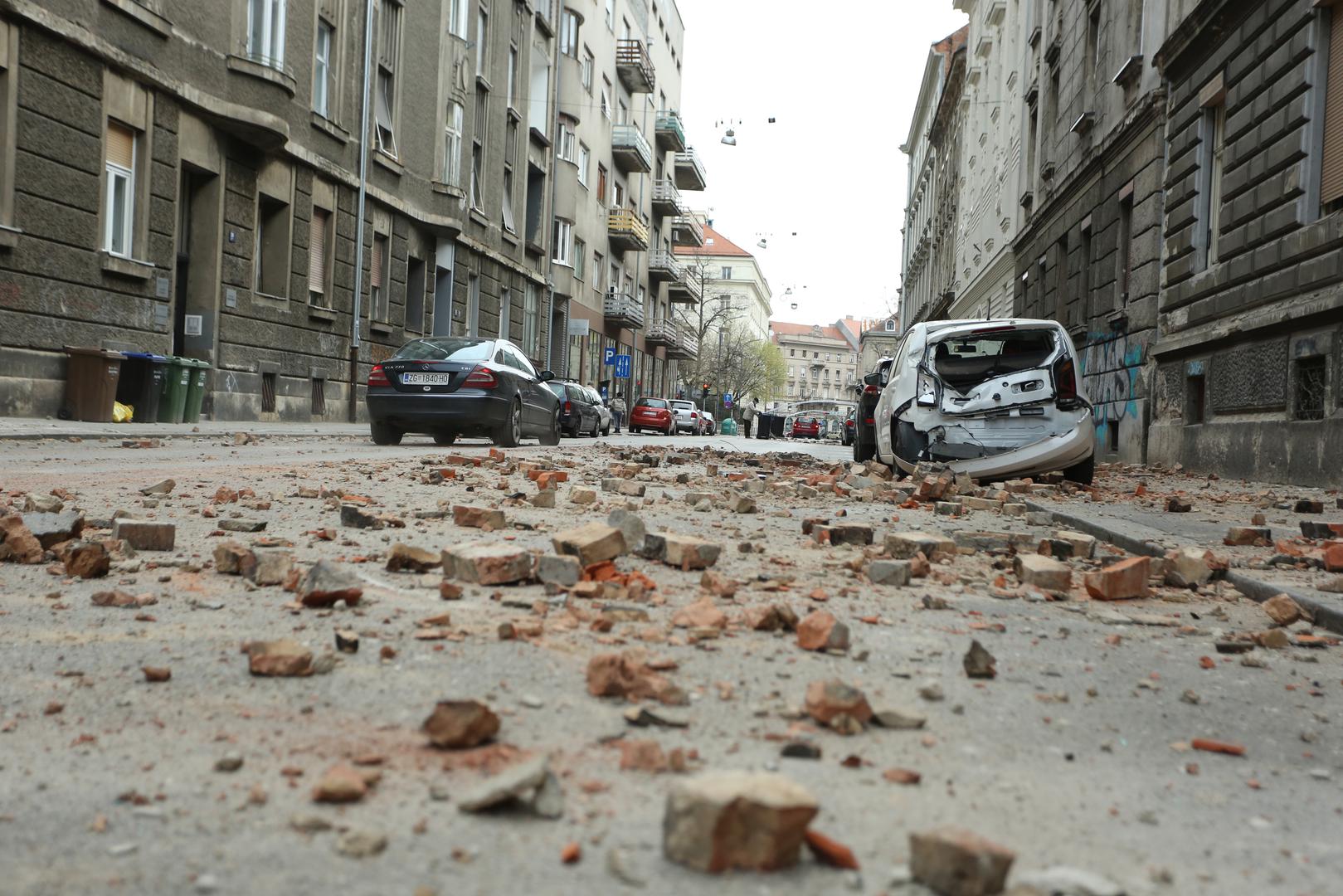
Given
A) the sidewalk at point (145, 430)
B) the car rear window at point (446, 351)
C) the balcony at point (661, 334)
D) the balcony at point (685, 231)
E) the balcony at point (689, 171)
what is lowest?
the sidewalk at point (145, 430)

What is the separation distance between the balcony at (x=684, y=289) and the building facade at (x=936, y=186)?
12647 mm

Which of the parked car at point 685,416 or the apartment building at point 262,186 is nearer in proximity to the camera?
the apartment building at point 262,186

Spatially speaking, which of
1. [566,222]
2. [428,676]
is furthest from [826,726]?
[566,222]

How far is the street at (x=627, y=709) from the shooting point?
1.78m

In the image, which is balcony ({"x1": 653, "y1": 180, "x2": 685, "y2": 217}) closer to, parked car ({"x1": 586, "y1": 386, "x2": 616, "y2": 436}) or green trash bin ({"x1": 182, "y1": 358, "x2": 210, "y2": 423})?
parked car ({"x1": 586, "y1": 386, "x2": 616, "y2": 436})

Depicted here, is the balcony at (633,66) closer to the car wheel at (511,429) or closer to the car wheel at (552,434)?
the car wheel at (552,434)

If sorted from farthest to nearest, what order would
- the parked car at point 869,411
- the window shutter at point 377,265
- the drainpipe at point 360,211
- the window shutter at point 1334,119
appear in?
the window shutter at point 377,265, the drainpipe at point 360,211, the parked car at point 869,411, the window shutter at point 1334,119

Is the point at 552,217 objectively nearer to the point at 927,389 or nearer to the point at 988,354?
the point at 988,354

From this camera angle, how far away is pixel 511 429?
1605cm

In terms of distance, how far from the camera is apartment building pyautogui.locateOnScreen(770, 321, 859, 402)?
182 m

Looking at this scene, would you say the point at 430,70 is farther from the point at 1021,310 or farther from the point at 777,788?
the point at 777,788

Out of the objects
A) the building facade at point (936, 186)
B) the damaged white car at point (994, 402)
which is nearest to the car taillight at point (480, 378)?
the damaged white car at point (994, 402)

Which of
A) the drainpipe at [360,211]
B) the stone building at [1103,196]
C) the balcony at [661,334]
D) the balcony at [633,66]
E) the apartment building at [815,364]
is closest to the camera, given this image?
the stone building at [1103,196]

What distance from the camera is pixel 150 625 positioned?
3.28 m
